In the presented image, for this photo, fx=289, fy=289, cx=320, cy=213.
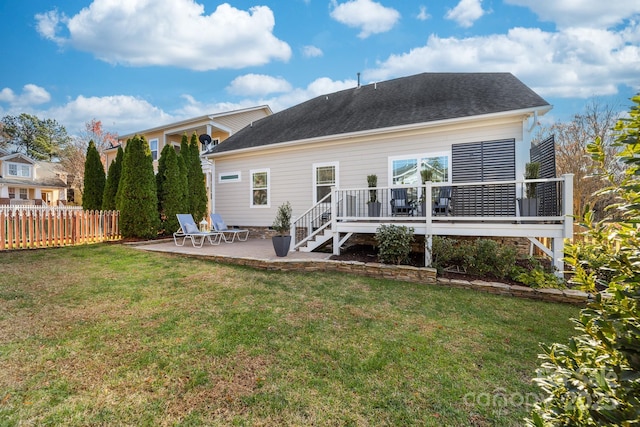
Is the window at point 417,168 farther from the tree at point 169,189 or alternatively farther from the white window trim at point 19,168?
the white window trim at point 19,168

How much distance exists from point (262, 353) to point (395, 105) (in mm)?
9390

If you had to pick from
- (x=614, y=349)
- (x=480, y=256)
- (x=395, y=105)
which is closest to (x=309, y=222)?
(x=480, y=256)

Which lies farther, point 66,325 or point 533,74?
point 533,74

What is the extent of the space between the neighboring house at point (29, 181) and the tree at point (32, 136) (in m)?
8.03

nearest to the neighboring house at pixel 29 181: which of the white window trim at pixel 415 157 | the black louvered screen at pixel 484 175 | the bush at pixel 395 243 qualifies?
the white window trim at pixel 415 157

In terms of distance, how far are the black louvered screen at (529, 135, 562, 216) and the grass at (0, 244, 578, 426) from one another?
2.08m

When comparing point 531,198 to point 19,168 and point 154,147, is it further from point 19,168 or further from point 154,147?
point 19,168

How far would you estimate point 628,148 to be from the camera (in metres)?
1.05

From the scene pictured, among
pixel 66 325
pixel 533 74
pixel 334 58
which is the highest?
pixel 334 58

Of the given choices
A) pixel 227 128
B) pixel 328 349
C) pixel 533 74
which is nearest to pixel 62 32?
pixel 227 128

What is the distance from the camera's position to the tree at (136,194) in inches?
382

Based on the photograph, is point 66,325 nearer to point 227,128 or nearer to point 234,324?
point 234,324

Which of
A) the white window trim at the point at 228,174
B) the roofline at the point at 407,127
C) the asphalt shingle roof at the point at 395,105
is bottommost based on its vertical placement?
the white window trim at the point at 228,174

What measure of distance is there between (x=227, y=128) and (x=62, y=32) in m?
10.6
